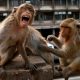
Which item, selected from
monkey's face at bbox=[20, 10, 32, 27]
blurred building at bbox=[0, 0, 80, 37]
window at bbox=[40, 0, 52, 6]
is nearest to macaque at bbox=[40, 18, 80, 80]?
monkey's face at bbox=[20, 10, 32, 27]

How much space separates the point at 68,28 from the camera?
9.22 ft

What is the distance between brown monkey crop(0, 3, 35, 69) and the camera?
2.53 metres

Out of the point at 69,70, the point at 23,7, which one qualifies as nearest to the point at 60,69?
the point at 69,70

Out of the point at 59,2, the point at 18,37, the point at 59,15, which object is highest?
the point at 18,37

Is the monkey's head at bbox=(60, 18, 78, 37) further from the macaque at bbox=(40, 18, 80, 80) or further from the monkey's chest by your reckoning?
the monkey's chest

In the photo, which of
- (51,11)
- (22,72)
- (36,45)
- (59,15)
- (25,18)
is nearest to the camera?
(22,72)

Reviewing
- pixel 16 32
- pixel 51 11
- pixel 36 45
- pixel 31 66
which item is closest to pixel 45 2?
pixel 51 11

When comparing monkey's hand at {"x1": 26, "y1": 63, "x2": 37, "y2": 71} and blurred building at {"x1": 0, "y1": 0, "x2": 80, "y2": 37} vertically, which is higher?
monkey's hand at {"x1": 26, "y1": 63, "x2": 37, "y2": 71}

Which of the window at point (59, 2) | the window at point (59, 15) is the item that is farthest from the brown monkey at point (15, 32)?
the window at point (59, 2)

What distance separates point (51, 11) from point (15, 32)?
17225mm

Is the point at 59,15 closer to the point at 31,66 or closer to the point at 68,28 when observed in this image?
the point at 68,28

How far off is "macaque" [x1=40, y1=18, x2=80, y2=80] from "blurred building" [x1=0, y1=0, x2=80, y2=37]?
16175 mm

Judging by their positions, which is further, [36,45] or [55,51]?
[36,45]

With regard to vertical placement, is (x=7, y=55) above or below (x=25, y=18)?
below
